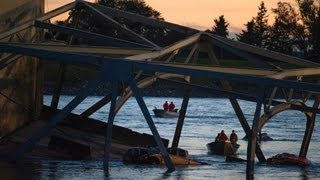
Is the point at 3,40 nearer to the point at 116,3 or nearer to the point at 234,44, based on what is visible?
the point at 234,44

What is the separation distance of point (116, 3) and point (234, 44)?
126m

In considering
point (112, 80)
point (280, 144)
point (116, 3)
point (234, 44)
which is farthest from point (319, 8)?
point (112, 80)

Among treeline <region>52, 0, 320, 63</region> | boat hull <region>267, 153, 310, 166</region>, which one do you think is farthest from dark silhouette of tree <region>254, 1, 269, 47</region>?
boat hull <region>267, 153, 310, 166</region>

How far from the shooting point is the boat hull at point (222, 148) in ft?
155

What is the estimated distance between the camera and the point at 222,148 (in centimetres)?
4788

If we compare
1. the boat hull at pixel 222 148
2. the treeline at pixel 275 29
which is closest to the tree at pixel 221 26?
the treeline at pixel 275 29

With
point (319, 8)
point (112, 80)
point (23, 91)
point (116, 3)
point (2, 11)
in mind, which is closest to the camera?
point (112, 80)

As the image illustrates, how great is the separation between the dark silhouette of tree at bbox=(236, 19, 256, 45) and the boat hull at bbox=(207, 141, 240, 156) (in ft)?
425

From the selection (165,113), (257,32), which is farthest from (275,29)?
(165,113)

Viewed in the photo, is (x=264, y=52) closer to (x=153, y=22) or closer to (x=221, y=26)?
(x=153, y=22)

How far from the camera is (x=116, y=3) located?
164125mm

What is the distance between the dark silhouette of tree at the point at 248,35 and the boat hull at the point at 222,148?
425 ft

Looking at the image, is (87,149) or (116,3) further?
(116,3)

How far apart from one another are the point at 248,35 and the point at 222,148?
135m
